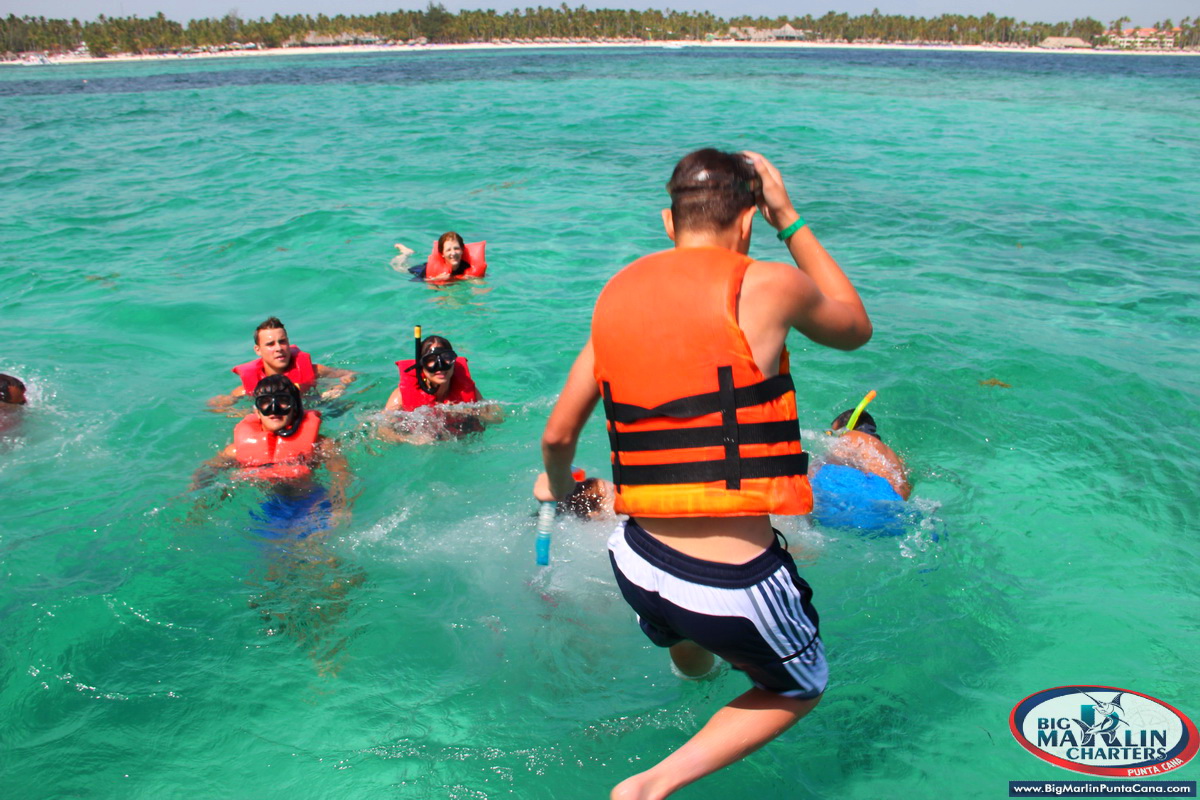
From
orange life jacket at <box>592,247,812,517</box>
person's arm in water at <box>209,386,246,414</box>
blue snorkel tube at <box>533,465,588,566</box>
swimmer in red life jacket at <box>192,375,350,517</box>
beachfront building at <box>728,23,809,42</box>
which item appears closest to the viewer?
orange life jacket at <box>592,247,812,517</box>

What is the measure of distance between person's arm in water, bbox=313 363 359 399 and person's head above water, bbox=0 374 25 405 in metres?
2.40

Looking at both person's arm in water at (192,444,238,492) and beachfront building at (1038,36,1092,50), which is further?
beachfront building at (1038,36,1092,50)

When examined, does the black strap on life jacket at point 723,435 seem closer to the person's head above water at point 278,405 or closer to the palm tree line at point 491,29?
the person's head above water at point 278,405

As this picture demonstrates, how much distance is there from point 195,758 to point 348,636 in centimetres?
92

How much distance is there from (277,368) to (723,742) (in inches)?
222

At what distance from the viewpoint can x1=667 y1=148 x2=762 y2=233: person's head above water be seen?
240 centimetres

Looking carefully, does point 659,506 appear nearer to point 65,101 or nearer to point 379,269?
point 379,269

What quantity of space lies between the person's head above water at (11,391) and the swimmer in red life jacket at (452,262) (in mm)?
4848

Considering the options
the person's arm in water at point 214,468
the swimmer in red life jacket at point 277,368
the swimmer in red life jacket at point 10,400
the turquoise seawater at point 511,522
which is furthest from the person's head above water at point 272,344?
the swimmer in red life jacket at point 10,400

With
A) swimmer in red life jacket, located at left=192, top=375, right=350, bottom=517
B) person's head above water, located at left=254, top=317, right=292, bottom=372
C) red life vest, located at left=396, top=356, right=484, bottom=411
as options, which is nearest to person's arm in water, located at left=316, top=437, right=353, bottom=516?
swimmer in red life jacket, located at left=192, top=375, right=350, bottom=517

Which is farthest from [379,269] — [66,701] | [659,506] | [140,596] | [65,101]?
[65,101]

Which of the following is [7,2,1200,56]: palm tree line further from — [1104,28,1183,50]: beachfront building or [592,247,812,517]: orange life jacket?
[592,247,812,517]: orange life jacket

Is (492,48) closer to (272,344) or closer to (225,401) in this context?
(225,401)

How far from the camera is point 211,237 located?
1352cm
